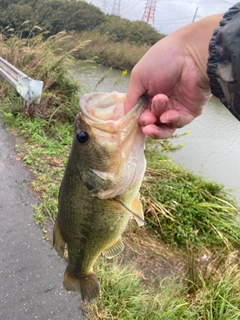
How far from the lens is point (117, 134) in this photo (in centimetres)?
155

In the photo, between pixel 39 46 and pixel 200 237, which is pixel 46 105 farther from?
pixel 200 237

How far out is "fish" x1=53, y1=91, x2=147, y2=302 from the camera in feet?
5.14

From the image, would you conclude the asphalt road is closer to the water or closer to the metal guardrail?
the metal guardrail

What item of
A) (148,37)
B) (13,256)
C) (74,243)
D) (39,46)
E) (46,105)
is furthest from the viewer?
(148,37)

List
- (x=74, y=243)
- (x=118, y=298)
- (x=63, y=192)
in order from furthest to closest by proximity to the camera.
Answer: (x=118, y=298), (x=74, y=243), (x=63, y=192)

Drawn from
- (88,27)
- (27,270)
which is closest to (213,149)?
(27,270)

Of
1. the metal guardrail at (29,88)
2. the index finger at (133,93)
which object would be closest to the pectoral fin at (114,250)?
the index finger at (133,93)

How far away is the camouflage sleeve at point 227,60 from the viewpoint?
4.30 ft

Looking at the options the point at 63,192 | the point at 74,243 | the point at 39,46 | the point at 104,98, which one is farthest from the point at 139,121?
the point at 39,46

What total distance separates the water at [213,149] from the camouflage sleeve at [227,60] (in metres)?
4.87

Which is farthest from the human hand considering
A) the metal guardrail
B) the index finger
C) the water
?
the water

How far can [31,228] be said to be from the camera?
3.48m

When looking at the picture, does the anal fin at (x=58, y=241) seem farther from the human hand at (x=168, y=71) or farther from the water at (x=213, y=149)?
the water at (x=213, y=149)

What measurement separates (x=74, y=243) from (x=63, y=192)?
329 millimetres
